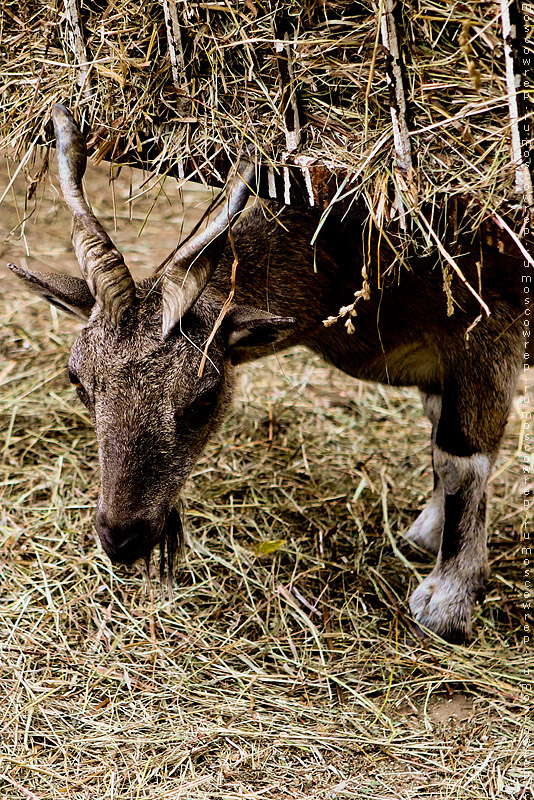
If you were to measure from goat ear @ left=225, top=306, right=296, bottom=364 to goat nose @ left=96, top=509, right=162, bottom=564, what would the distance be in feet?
3.31

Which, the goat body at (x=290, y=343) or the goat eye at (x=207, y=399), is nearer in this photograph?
the goat body at (x=290, y=343)

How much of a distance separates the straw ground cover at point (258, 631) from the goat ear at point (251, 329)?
1.58 metres

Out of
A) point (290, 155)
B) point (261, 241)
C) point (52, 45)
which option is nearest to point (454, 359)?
point (261, 241)

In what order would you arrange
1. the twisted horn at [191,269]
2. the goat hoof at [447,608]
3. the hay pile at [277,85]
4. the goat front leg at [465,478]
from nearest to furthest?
the hay pile at [277,85]
the twisted horn at [191,269]
the goat front leg at [465,478]
the goat hoof at [447,608]

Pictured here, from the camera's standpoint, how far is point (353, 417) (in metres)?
7.38

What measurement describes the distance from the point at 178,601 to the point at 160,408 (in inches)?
62.7

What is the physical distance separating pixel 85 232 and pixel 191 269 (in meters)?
0.52

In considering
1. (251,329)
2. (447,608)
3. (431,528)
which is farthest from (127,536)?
(431,528)

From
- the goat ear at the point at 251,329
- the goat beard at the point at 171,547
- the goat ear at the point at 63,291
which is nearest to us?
the goat ear at the point at 251,329

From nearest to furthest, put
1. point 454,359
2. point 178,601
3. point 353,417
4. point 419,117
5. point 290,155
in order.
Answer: point 419,117 → point 290,155 → point 454,359 → point 178,601 → point 353,417

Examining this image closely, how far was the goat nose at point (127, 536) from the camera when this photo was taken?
4.32 m

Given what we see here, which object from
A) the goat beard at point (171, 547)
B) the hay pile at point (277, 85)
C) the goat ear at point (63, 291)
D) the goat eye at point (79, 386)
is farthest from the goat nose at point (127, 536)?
the hay pile at point (277, 85)

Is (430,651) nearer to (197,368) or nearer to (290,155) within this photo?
(197,368)

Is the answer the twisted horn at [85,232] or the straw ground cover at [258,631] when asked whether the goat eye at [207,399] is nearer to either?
the twisted horn at [85,232]
